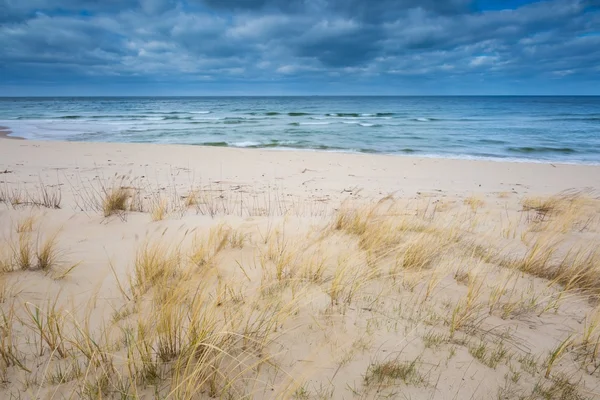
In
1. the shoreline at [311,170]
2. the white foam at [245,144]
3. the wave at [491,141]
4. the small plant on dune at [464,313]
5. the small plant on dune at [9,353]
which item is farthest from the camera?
the wave at [491,141]

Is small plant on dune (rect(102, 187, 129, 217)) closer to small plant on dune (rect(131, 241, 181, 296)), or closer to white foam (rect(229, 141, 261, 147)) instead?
small plant on dune (rect(131, 241, 181, 296))

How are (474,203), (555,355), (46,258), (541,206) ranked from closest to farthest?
(555,355)
(46,258)
(541,206)
(474,203)

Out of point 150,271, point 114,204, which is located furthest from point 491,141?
point 150,271

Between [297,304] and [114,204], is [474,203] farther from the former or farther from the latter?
[114,204]

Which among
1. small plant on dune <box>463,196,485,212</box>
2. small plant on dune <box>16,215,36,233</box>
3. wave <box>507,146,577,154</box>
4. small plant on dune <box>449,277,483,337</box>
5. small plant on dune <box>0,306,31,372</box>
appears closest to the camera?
small plant on dune <box>0,306,31,372</box>

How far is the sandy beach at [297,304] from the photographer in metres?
1.75

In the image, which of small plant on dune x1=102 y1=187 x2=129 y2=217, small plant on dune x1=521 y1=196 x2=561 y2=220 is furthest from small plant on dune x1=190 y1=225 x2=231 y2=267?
small plant on dune x1=521 y1=196 x2=561 y2=220

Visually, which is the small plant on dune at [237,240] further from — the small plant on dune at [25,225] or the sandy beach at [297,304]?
the small plant on dune at [25,225]

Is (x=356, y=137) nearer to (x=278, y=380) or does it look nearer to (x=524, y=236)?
(x=524, y=236)

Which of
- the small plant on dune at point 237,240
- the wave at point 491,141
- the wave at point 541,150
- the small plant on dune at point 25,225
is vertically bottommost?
the small plant on dune at point 237,240

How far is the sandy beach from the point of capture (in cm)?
175

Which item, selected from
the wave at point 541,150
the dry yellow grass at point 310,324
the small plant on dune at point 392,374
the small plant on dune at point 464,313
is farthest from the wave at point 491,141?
the small plant on dune at point 392,374

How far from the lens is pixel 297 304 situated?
95.0 inches

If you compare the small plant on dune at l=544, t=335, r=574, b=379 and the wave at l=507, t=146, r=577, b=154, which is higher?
the wave at l=507, t=146, r=577, b=154
